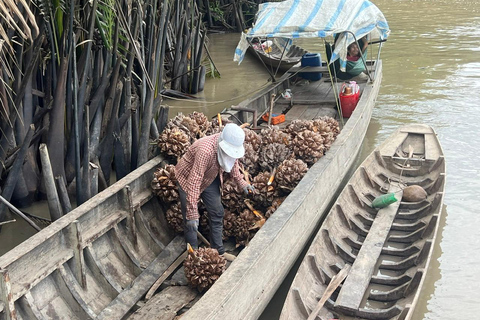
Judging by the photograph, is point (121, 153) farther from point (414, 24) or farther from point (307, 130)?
point (414, 24)

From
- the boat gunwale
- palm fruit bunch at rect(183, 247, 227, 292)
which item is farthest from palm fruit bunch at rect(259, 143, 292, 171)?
palm fruit bunch at rect(183, 247, 227, 292)

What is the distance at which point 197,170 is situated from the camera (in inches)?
164

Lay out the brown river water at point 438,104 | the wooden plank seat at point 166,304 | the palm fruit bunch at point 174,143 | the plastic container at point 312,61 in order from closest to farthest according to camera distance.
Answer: the wooden plank seat at point 166,304 → the brown river water at point 438,104 → the palm fruit bunch at point 174,143 → the plastic container at point 312,61

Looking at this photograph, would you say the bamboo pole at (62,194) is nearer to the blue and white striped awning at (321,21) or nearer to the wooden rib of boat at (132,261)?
the wooden rib of boat at (132,261)

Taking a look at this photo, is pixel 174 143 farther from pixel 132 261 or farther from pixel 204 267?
pixel 204 267

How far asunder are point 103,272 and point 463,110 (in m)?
7.16

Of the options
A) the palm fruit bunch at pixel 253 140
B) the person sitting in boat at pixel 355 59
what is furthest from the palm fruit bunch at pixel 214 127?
the person sitting in boat at pixel 355 59

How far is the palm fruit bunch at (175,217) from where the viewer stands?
486 cm

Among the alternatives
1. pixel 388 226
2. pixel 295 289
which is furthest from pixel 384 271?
pixel 295 289

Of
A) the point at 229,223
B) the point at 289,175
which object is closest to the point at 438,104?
the point at 289,175

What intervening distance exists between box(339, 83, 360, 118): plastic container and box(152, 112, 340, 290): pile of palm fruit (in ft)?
4.88

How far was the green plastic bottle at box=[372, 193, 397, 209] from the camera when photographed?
547 cm

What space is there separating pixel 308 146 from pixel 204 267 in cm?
177

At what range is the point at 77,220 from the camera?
13.0 feet
